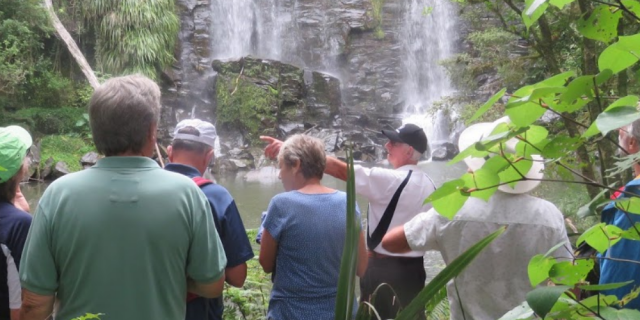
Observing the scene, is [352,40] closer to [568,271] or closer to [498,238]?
[498,238]

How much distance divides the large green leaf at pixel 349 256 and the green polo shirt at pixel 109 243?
1.05 metres

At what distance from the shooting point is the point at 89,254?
1.91 metres

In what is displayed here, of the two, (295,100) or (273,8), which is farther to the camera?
(273,8)

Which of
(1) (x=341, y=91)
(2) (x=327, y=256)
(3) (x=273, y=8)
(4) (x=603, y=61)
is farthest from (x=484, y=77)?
(4) (x=603, y=61)

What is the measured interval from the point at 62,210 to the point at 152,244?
0.28 m

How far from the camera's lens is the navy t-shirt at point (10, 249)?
2.24 m

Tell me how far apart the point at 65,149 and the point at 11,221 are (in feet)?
54.7

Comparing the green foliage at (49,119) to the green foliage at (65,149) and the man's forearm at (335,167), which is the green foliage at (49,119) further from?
the man's forearm at (335,167)

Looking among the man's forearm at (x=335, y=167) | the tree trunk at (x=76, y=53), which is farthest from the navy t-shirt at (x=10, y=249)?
the man's forearm at (x=335, y=167)

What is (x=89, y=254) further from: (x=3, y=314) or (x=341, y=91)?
(x=341, y=91)

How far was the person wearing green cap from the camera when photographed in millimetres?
2240

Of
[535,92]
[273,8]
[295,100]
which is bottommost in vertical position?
[295,100]

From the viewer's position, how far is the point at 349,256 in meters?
0.98

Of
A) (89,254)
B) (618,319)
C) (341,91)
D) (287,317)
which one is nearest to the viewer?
(618,319)
